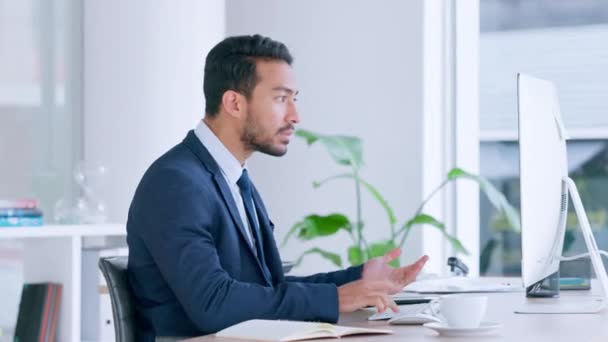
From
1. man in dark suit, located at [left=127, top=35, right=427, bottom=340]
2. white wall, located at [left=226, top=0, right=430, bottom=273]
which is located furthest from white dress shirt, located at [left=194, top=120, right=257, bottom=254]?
white wall, located at [left=226, top=0, right=430, bottom=273]

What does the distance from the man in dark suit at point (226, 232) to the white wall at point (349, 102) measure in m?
2.30

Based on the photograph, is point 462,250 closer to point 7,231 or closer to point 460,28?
point 460,28

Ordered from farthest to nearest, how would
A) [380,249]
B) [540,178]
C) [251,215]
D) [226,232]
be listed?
[380,249] < [251,215] < [540,178] < [226,232]

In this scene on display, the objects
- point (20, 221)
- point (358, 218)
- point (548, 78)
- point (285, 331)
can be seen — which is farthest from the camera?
point (548, 78)

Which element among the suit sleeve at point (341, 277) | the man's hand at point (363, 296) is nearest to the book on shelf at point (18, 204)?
the suit sleeve at point (341, 277)

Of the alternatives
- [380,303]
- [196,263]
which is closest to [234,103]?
[196,263]

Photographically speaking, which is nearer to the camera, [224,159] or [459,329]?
[459,329]

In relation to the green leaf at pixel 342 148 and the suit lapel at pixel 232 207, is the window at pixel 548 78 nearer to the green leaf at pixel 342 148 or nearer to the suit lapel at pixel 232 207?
the green leaf at pixel 342 148

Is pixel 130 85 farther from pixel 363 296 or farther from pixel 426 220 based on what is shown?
pixel 363 296

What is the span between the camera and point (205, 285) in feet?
6.86

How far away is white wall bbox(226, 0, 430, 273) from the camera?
489 centimetres

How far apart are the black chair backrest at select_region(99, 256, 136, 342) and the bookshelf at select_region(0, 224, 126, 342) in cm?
151

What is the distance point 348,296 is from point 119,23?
2560mm

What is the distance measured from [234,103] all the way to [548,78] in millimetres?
2702
